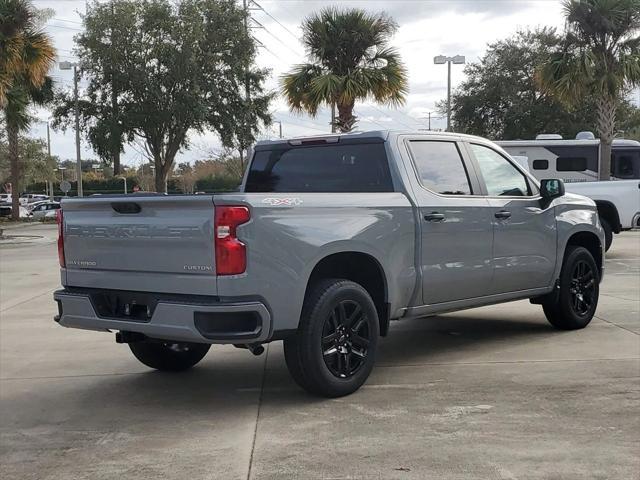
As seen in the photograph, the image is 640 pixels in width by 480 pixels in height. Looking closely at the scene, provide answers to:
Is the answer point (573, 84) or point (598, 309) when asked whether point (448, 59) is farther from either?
point (598, 309)

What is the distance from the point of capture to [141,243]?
4961 millimetres

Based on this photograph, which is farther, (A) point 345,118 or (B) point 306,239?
(A) point 345,118

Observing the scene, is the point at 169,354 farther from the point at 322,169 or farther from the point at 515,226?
the point at 515,226

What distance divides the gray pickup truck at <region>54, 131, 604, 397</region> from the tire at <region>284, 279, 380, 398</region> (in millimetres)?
10

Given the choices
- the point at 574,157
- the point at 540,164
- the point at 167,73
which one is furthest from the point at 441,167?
the point at 167,73

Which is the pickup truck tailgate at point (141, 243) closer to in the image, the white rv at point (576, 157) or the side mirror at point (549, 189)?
the side mirror at point (549, 189)

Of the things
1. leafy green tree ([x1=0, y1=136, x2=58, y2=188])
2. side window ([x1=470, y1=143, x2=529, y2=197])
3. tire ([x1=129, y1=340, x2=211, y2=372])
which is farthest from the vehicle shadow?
leafy green tree ([x1=0, y1=136, x2=58, y2=188])

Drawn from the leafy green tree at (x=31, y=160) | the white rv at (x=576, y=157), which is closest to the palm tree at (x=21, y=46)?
the white rv at (x=576, y=157)

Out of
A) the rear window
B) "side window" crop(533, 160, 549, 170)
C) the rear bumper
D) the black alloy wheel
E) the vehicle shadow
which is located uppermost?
"side window" crop(533, 160, 549, 170)

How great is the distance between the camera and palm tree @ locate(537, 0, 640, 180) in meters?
22.4

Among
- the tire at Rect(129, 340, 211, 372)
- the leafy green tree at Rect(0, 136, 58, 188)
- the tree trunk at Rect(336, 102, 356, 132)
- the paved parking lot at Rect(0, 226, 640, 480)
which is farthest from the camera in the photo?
the leafy green tree at Rect(0, 136, 58, 188)

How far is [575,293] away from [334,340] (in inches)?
135

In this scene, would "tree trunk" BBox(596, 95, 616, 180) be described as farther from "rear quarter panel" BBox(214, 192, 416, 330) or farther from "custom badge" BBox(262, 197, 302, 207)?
"custom badge" BBox(262, 197, 302, 207)

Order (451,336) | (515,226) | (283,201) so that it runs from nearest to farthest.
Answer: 1. (283,201)
2. (515,226)
3. (451,336)
